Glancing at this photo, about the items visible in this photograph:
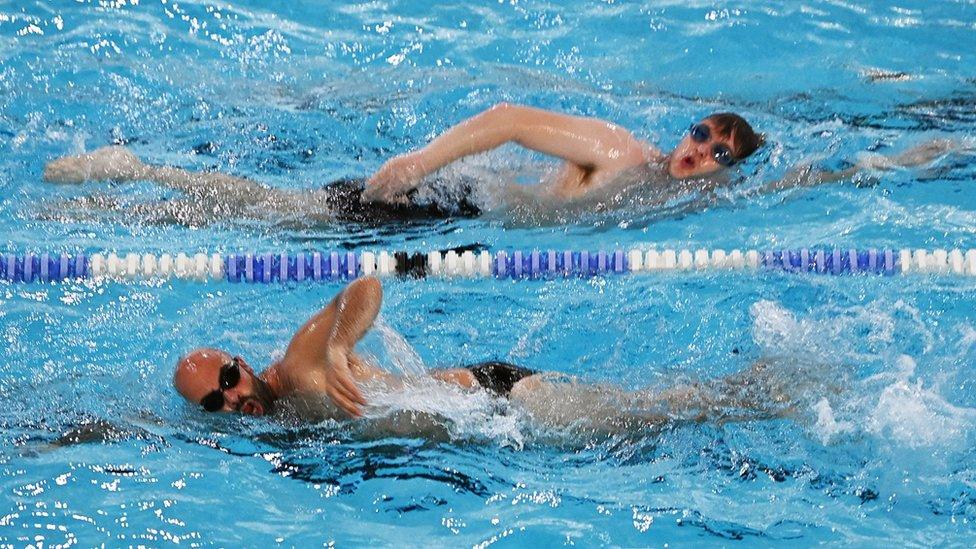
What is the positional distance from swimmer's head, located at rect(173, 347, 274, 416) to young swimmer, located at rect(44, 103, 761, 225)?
3.99 feet

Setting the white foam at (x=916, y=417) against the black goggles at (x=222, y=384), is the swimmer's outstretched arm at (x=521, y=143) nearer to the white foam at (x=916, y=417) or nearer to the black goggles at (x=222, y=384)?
the black goggles at (x=222, y=384)

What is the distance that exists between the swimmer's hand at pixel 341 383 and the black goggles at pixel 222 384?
263mm

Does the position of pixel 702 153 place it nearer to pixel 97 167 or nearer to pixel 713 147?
pixel 713 147

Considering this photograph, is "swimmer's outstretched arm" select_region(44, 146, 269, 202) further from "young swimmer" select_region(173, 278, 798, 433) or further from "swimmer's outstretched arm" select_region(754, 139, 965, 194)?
"swimmer's outstretched arm" select_region(754, 139, 965, 194)

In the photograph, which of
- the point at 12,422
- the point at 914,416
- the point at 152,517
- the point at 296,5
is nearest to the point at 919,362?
the point at 914,416

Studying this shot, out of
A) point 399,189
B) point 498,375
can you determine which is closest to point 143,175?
point 399,189

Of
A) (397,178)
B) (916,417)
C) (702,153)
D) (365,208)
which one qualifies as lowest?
(916,417)

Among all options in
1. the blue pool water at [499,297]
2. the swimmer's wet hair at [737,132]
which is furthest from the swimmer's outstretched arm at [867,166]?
the swimmer's wet hair at [737,132]

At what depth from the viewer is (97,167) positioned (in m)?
4.75

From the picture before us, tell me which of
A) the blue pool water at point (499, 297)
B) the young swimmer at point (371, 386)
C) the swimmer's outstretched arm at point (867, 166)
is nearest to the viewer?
the blue pool water at point (499, 297)

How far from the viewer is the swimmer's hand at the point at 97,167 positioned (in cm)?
473

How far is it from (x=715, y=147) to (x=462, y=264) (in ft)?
3.63

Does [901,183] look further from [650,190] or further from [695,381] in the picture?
[695,381]

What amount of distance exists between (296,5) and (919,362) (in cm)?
413
